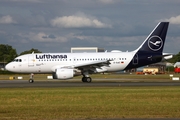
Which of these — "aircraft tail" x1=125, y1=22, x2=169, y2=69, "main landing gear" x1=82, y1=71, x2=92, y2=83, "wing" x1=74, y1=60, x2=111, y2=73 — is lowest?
"main landing gear" x1=82, y1=71, x2=92, y2=83

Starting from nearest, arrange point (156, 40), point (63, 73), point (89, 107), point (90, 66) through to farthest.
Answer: point (89, 107) → point (63, 73) → point (90, 66) → point (156, 40)

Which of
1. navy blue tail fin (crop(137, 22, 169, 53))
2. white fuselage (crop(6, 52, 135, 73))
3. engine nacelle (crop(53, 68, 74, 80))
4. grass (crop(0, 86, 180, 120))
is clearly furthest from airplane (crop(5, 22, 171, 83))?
grass (crop(0, 86, 180, 120))

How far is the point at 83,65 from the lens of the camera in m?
47.5

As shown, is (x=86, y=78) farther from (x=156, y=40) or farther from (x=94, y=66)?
(x=156, y=40)

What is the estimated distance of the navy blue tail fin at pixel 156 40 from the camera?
51594 mm

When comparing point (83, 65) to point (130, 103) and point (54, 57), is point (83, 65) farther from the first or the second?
point (130, 103)

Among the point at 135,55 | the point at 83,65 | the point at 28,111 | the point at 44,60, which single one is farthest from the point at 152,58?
the point at 28,111

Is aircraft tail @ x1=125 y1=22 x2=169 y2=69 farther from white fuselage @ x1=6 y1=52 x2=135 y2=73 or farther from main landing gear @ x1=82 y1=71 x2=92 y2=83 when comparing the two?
main landing gear @ x1=82 y1=71 x2=92 y2=83

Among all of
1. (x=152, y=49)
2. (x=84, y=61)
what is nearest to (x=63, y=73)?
(x=84, y=61)

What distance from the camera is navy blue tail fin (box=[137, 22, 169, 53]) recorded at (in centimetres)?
5159

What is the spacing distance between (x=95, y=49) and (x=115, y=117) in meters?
81.9

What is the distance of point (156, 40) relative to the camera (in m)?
52.0

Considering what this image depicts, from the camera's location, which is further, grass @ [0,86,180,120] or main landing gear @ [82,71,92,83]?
main landing gear @ [82,71,92,83]

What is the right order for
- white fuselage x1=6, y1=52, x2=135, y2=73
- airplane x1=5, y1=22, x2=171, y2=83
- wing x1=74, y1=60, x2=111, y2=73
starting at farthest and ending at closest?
1. white fuselage x1=6, y1=52, x2=135, y2=73
2. airplane x1=5, y1=22, x2=171, y2=83
3. wing x1=74, y1=60, x2=111, y2=73
